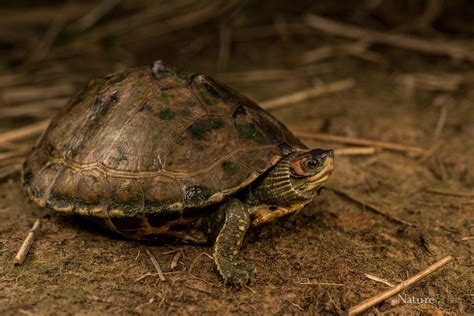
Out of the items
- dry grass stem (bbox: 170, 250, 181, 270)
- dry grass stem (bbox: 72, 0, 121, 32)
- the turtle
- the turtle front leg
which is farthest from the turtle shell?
dry grass stem (bbox: 72, 0, 121, 32)

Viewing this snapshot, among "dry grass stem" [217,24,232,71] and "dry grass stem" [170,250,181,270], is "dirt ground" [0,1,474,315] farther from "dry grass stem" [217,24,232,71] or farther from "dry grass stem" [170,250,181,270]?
"dry grass stem" [217,24,232,71]

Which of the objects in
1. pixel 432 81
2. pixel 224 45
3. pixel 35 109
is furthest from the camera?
pixel 224 45

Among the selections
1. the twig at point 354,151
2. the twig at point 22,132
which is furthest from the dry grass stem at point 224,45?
the twig at point 354,151

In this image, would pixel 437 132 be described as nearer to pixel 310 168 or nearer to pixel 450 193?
pixel 450 193

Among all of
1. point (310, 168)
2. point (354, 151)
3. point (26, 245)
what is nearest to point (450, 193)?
point (354, 151)

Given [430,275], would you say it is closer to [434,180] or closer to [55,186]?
[434,180]

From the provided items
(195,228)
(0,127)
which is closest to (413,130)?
(195,228)

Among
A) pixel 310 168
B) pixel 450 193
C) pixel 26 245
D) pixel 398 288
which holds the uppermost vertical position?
pixel 310 168

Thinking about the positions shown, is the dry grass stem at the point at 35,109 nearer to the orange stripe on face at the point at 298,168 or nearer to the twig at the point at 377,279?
the orange stripe on face at the point at 298,168
